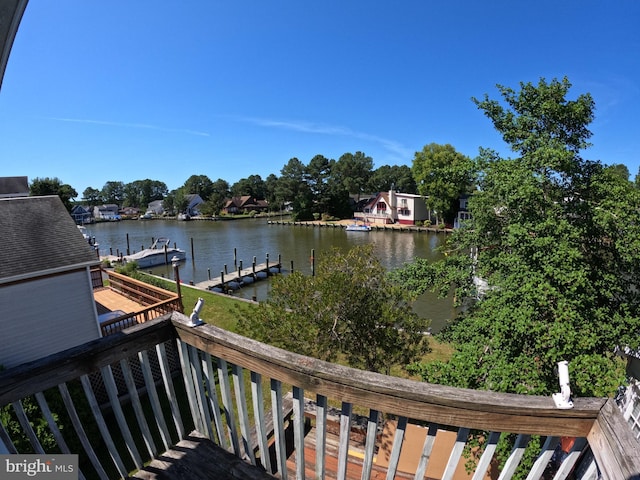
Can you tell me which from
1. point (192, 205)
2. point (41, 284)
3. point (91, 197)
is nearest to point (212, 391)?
point (41, 284)

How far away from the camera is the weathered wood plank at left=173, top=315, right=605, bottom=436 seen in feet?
4.27

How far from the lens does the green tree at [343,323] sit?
629 centimetres

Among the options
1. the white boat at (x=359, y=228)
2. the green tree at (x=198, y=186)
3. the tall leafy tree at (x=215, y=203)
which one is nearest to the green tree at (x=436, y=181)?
the white boat at (x=359, y=228)

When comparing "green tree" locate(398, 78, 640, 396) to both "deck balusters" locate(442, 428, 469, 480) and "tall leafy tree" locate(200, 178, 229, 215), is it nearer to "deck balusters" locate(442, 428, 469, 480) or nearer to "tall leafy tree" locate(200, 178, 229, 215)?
"deck balusters" locate(442, 428, 469, 480)

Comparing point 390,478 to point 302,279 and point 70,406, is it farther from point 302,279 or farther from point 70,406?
point 302,279

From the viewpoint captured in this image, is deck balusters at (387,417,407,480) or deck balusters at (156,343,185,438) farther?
deck balusters at (156,343,185,438)

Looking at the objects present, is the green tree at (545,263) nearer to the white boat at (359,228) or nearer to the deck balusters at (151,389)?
the deck balusters at (151,389)

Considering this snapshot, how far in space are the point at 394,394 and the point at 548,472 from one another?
428cm

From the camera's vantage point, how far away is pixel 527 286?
4.53 metres

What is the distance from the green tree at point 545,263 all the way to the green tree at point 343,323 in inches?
36.1

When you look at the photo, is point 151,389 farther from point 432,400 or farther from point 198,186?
point 198,186

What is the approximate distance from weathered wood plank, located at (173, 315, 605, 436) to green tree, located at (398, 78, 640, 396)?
3033 millimetres

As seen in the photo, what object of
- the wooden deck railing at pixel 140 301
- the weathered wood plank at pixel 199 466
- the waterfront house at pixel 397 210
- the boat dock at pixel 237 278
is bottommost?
the boat dock at pixel 237 278

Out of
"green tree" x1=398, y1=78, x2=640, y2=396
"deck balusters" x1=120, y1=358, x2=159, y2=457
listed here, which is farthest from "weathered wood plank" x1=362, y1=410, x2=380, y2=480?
"green tree" x1=398, y1=78, x2=640, y2=396
